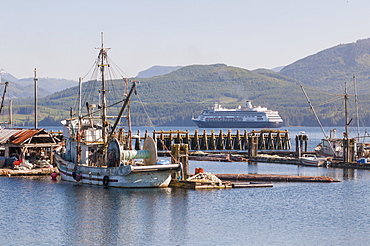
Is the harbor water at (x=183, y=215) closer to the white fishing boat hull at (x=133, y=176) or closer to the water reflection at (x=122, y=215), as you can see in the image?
the water reflection at (x=122, y=215)

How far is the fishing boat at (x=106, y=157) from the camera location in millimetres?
56062

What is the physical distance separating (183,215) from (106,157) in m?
16.1

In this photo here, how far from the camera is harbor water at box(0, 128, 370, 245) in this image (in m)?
38.9

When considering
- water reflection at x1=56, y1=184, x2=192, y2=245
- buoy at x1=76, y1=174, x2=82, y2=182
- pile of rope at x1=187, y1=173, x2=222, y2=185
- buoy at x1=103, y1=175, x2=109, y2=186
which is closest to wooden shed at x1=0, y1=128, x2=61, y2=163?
buoy at x1=76, y1=174, x2=82, y2=182

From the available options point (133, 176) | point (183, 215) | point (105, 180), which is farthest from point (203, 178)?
point (183, 215)

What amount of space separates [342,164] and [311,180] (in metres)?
18.1

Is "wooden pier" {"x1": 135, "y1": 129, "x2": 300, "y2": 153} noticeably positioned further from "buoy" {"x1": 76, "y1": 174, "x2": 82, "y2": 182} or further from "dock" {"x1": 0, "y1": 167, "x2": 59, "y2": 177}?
"buoy" {"x1": 76, "y1": 174, "x2": 82, "y2": 182}

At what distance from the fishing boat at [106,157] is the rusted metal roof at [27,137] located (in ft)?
27.9

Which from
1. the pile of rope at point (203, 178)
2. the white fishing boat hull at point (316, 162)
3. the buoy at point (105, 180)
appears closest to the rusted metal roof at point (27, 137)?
the buoy at point (105, 180)

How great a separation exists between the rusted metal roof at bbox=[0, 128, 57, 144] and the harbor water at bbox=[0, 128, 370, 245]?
1039 cm

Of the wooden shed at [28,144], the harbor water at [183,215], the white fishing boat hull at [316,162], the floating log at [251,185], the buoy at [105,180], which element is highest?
the wooden shed at [28,144]

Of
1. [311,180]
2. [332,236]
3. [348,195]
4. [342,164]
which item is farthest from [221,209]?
[342,164]

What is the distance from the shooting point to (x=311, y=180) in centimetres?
6512

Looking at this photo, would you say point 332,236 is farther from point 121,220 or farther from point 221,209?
point 121,220
